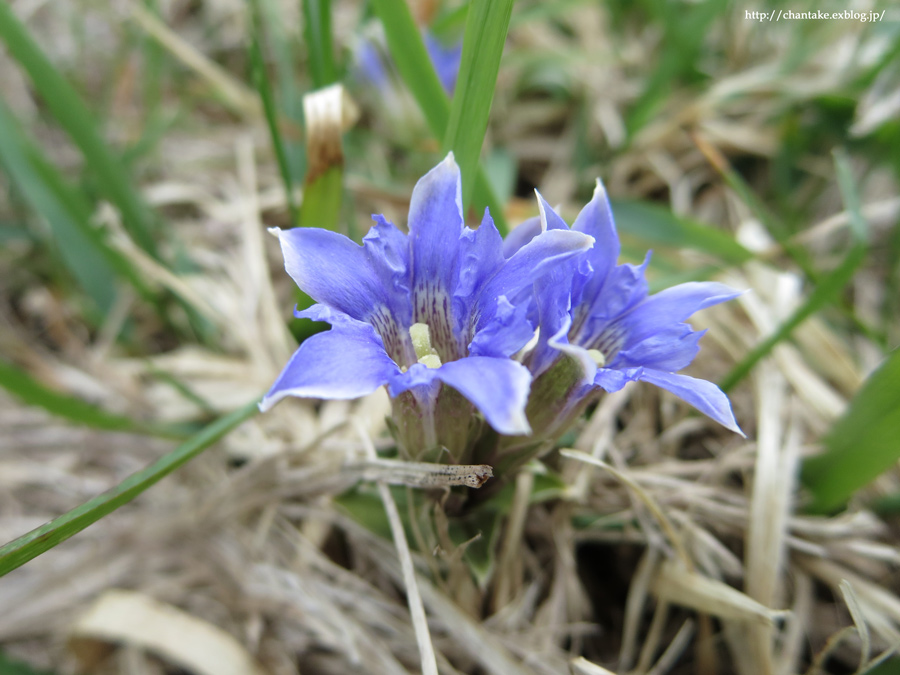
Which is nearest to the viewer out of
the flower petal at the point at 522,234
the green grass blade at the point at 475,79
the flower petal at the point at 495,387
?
the flower petal at the point at 495,387

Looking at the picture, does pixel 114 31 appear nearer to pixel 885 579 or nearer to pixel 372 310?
pixel 372 310

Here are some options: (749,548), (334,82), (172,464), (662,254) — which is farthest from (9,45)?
(749,548)

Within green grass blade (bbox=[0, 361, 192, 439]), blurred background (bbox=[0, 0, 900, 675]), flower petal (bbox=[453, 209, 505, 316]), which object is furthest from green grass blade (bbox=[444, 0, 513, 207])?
green grass blade (bbox=[0, 361, 192, 439])

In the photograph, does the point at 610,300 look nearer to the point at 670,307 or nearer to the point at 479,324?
the point at 670,307

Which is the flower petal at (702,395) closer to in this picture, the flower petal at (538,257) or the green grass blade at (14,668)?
the flower petal at (538,257)

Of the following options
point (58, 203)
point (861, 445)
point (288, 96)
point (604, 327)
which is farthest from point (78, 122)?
point (861, 445)

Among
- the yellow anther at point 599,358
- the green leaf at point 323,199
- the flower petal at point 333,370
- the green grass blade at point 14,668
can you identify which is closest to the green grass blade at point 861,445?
the yellow anther at point 599,358

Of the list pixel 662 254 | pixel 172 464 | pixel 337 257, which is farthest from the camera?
pixel 662 254
